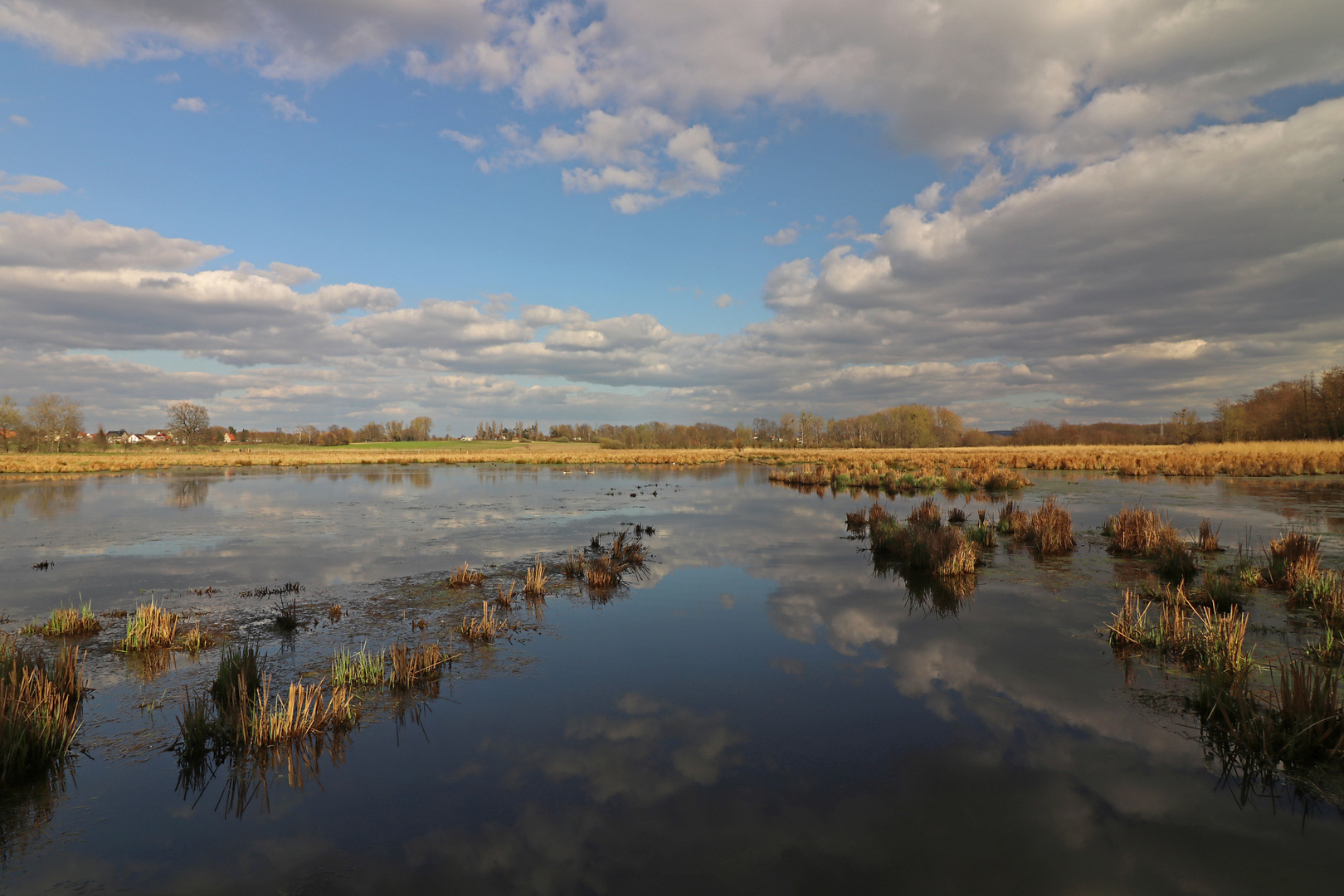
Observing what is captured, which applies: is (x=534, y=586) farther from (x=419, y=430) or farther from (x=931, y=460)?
(x=419, y=430)

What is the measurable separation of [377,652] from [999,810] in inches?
311

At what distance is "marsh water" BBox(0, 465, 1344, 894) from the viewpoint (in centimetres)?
442

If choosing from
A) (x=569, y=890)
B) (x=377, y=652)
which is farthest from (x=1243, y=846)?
(x=377, y=652)

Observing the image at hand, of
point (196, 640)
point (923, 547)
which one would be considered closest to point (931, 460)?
point (923, 547)

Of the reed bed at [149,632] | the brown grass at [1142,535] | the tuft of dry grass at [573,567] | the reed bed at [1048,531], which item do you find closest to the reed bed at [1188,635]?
the brown grass at [1142,535]

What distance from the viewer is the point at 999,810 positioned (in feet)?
16.5

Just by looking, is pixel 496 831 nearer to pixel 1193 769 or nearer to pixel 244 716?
pixel 244 716

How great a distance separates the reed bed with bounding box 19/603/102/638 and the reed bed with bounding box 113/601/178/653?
3.07ft

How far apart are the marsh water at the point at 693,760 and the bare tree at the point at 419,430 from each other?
149 m

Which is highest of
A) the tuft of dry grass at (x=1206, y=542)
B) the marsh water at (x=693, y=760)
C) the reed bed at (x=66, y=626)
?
the tuft of dry grass at (x=1206, y=542)

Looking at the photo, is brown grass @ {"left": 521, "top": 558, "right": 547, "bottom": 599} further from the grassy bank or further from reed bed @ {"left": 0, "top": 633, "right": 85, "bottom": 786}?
the grassy bank

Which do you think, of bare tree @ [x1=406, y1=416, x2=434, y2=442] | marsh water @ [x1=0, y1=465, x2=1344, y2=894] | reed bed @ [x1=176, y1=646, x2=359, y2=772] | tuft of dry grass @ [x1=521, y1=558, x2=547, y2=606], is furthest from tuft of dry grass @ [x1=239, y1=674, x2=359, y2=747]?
bare tree @ [x1=406, y1=416, x2=434, y2=442]

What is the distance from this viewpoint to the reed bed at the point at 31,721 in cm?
545

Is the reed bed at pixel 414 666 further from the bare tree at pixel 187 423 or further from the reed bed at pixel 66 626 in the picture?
the bare tree at pixel 187 423
